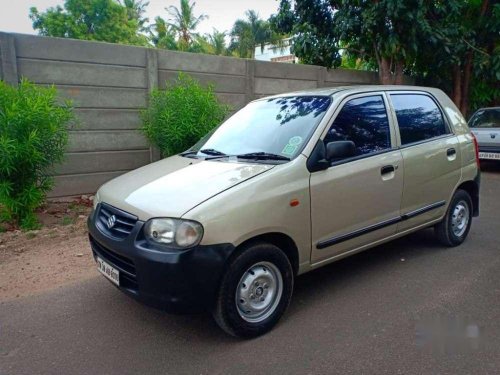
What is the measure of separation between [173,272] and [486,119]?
10.4 metres

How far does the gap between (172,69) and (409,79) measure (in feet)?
27.1

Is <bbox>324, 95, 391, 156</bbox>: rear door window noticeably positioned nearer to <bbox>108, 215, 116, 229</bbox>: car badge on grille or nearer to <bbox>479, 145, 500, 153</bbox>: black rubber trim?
<bbox>108, 215, 116, 229</bbox>: car badge on grille

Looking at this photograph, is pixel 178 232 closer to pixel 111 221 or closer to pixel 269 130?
pixel 111 221

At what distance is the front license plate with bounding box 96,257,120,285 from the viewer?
9.73 ft

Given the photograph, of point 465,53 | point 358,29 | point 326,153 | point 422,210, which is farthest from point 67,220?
point 465,53

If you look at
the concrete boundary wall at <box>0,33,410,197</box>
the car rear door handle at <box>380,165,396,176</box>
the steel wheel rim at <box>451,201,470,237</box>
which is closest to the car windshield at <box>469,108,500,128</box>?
the steel wheel rim at <box>451,201,470,237</box>

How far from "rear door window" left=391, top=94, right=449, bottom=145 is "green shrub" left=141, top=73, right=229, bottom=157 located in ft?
10.7

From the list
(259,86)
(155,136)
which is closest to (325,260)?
(155,136)

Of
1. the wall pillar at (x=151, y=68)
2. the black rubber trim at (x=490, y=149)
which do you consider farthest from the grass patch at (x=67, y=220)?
the black rubber trim at (x=490, y=149)

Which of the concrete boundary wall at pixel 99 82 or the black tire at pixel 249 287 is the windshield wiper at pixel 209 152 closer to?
the black tire at pixel 249 287

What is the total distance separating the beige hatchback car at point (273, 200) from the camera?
270 centimetres

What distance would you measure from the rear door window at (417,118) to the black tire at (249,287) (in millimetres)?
1871

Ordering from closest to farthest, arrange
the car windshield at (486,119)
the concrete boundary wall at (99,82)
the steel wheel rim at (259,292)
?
the steel wheel rim at (259,292), the concrete boundary wall at (99,82), the car windshield at (486,119)

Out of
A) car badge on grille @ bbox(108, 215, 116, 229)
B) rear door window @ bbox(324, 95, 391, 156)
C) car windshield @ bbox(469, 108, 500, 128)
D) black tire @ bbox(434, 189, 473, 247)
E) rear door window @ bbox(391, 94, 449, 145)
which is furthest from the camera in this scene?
car windshield @ bbox(469, 108, 500, 128)
